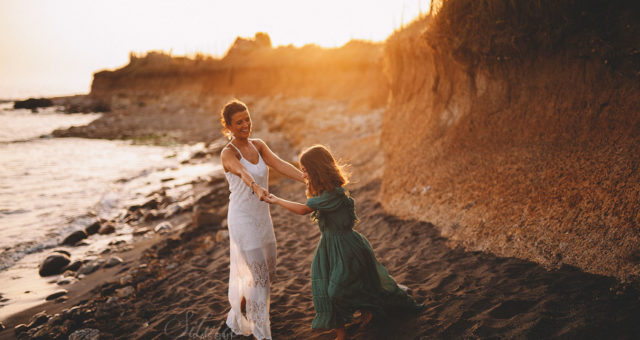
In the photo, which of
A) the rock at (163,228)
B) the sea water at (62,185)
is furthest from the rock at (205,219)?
the sea water at (62,185)

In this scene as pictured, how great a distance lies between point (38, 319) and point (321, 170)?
4213mm

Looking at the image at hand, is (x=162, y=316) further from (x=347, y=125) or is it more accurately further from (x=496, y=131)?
(x=347, y=125)

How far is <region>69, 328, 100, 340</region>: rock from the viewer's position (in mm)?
4008

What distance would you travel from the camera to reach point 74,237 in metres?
7.30

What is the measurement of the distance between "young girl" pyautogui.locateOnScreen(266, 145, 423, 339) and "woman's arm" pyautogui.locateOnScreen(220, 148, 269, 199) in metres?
0.15

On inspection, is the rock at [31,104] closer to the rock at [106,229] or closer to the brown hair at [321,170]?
the rock at [106,229]

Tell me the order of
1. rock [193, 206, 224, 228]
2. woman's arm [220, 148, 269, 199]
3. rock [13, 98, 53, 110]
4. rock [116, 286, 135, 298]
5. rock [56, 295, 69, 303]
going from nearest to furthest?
1. woman's arm [220, 148, 269, 199]
2. rock [116, 286, 135, 298]
3. rock [56, 295, 69, 303]
4. rock [193, 206, 224, 228]
5. rock [13, 98, 53, 110]

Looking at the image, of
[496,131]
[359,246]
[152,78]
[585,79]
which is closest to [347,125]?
[496,131]

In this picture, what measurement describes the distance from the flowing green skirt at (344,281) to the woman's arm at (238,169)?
67 centimetres

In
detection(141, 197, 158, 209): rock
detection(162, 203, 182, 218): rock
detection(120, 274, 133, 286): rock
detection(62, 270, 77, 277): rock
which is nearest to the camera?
detection(120, 274, 133, 286): rock

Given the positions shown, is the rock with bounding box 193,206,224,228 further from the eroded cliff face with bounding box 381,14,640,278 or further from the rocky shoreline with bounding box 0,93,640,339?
the eroded cliff face with bounding box 381,14,640,278

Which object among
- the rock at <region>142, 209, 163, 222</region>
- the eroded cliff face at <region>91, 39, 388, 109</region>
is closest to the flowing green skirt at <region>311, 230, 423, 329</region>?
the rock at <region>142, 209, 163, 222</region>

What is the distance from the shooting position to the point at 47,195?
10.4 m

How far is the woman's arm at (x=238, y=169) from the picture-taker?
3.02 meters
